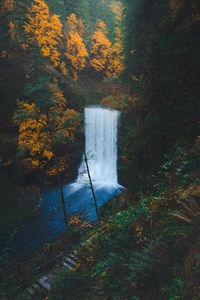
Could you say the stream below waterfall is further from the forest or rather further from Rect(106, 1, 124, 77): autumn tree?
Rect(106, 1, 124, 77): autumn tree

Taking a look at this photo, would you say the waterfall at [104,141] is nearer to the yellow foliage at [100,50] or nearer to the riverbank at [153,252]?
the riverbank at [153,252]

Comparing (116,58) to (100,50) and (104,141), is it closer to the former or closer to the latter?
(100,50)

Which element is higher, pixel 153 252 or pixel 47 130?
pixel 47 130

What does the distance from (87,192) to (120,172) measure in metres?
4.29

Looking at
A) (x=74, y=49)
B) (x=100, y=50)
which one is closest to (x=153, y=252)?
(x=74, y=49)

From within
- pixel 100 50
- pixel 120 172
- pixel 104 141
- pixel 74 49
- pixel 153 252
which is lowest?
pixel 120 172

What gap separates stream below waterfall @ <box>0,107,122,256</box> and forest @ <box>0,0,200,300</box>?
0.48 ft

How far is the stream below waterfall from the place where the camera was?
37.1 feet

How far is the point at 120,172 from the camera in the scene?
709 inches

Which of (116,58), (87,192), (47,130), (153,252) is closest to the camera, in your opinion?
(153,252)

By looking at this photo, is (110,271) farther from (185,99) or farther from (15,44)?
(15,44)

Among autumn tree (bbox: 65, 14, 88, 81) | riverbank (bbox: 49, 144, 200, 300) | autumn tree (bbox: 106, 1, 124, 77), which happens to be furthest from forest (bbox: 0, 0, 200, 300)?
autumn tree (bbox: 106, 1, 124, 77)

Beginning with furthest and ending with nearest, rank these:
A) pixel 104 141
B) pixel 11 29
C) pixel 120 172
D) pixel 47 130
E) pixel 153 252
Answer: pixel 104 141 < pixel 120 172 < pixel 11 29 < pixel 47 130 < pixel 153 252

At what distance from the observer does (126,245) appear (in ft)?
14.3
